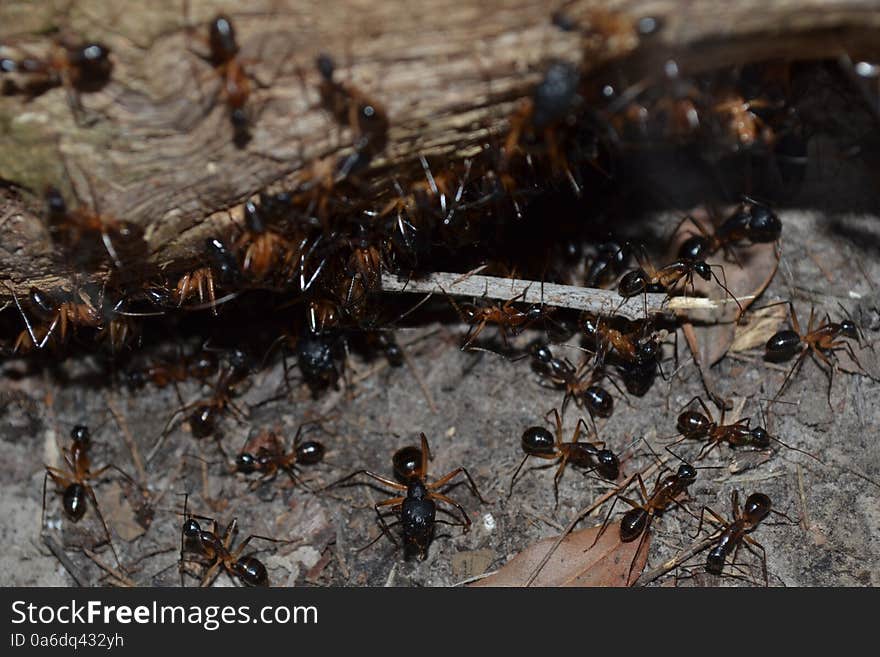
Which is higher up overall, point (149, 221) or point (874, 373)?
point (149, 221)

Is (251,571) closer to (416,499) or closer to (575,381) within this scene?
(416,499)

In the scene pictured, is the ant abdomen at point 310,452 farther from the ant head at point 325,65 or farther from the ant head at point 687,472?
the ant head at point 325,65

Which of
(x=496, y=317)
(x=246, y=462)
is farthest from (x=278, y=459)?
(x=496, y=317)

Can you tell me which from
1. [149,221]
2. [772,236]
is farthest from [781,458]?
[149,221]

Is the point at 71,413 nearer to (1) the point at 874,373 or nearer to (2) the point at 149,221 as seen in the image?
(2) the point at 149,221

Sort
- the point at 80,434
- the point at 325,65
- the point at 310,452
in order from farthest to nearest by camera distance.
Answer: the point at 80,434 < the point at 310,452 < the point at 325,65

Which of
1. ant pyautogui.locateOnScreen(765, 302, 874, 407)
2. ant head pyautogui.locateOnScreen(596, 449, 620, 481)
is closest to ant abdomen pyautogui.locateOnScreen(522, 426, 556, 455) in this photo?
ant head pyautogui.locateOnScreen(596, 449, 620, 481)

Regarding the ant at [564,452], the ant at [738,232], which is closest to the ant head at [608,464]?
the ant at [564,452]
